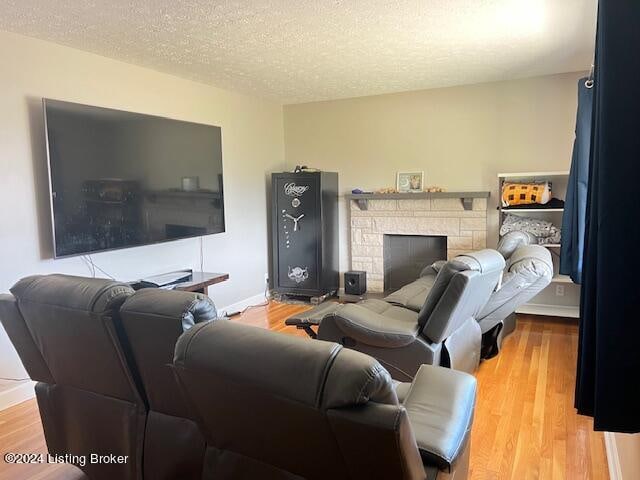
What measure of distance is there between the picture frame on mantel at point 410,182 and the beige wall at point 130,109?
5.00 ft

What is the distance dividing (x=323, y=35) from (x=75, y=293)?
2.30m

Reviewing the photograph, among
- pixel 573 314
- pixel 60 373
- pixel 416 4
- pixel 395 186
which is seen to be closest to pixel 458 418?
pixel 60 373

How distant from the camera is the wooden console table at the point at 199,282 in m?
3.72

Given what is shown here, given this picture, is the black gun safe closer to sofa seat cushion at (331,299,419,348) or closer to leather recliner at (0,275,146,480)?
sofa seat cushion at (331,299,419,348)

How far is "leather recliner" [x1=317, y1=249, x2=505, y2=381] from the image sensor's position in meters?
2.58

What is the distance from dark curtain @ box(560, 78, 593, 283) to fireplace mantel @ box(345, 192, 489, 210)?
3.57 feet

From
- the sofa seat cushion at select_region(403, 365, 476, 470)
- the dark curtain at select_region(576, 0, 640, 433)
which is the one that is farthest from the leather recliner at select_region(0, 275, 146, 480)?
the dark curtain at select_region(576, 0, 640, 433)

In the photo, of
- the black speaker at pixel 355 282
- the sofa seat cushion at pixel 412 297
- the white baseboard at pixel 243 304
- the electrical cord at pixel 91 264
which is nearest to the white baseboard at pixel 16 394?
the electrical cord at pixel 91 264

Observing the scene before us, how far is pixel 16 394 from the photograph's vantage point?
3.05 m

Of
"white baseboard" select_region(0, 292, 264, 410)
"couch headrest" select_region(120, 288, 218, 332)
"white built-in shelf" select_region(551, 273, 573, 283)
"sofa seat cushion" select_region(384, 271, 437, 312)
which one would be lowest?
"white baseboard" select_region(0, 292, 264, 410)

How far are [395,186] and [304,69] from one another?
1.83 meters

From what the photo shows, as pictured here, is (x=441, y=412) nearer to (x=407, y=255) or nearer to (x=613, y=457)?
(x=613, y=457)

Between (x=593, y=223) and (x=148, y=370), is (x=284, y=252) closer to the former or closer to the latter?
(x=148, y=370)

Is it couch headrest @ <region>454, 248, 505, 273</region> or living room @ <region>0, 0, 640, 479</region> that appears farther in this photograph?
couch headrest @ <region>454, 248, 505, 273</region>
